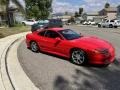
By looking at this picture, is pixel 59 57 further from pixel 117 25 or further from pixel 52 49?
pixel 117 25

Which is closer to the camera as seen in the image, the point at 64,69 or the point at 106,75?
the point at 106,75

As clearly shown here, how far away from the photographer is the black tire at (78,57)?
9.20 meters

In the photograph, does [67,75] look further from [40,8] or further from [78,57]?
[40,8]

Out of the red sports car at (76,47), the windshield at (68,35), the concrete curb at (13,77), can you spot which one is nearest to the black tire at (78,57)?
the red sports car at (76,47)

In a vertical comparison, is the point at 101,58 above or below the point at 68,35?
below

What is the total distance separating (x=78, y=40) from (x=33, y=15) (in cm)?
5112

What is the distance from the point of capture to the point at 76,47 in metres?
9.41

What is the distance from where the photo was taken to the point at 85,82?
726cm

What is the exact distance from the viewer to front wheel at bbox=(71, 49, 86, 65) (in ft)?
30.2

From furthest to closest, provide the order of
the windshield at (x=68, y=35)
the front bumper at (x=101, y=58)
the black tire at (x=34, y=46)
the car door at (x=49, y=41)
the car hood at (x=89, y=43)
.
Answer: the black tire at (x=34, y=46)
the car door at (x=49, y=41)
the windshield at (x=68, y=35)
the car hood at (x=89, y=43)
the front bumper at (x=101, y=58)

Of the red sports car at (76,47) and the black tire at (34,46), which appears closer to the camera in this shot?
the red sports car at (76,47)

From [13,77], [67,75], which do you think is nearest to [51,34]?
[67,75]

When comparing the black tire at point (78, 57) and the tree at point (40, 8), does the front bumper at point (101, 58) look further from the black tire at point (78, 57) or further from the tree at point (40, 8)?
the tree at point (40, 8)

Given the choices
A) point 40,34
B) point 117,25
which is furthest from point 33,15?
point 40,34
